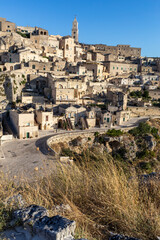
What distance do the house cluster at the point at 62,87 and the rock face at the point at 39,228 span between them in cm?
1725

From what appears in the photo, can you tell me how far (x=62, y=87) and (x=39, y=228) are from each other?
28243 mm

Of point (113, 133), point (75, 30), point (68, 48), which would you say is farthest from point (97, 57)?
point (113, 133)

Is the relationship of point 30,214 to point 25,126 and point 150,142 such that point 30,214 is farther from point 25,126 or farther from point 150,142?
point 150,142

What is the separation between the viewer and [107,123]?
25281mm

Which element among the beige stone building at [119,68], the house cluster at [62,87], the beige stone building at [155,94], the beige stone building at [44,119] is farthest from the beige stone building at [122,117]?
the beige stone building at [119,68]

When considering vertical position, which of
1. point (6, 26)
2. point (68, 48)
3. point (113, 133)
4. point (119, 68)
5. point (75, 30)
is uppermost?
point (75, 30)

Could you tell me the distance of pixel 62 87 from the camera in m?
30.1

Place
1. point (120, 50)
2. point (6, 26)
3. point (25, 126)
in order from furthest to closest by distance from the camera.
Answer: point (120, 50) → point (6, 26) → point (25, 126)

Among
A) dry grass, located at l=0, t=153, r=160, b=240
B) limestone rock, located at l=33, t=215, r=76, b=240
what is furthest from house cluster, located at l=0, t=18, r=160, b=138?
limestone rock, located at l=33, t=215, r=76, b=240

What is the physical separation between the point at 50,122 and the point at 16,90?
10.4 meters

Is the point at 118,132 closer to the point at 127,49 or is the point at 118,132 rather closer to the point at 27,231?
the point at 27,231

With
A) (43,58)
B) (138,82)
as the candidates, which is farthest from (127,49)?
(43,58)

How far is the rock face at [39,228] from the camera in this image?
262 cm

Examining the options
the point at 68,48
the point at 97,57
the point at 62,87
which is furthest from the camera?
the point at 97,57
